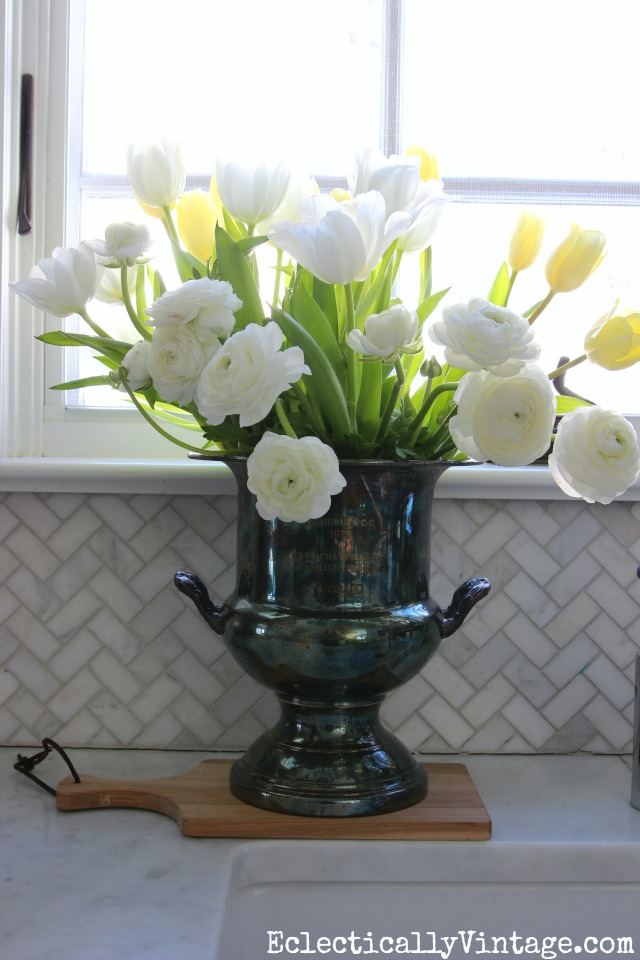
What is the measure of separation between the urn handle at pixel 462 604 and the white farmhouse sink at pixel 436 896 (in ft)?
0.67

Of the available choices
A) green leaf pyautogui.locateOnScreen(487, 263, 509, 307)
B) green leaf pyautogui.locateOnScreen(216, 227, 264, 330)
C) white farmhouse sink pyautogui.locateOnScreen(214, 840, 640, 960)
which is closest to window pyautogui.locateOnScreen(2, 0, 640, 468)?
green leaf pyautogui.locateOnScreen(487, 263, 509, 307)

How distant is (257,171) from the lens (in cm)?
85

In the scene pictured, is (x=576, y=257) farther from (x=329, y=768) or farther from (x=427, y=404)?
(x=329, y=768)

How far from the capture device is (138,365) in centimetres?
84

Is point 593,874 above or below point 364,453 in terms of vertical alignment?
below

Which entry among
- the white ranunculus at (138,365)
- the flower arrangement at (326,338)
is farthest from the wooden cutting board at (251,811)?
the white ranunculus at (138,365)

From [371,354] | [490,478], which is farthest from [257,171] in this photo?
[490,478]

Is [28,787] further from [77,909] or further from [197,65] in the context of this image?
[197,65]

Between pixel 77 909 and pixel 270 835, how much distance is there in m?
0.20

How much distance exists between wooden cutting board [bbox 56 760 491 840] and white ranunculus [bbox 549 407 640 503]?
35 cm

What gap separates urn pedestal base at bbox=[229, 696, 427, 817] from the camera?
922 mm

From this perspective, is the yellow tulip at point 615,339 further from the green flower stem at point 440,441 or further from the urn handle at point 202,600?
the urn handle at point 202,600

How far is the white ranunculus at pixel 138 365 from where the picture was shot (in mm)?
838

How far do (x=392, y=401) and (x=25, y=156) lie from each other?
68 cm
